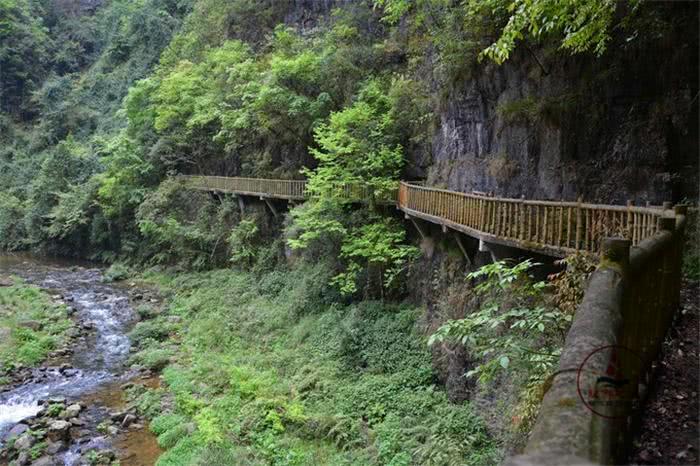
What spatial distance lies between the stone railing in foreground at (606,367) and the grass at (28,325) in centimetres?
1807

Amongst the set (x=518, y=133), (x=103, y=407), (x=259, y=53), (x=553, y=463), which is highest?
(x=259, y=53)

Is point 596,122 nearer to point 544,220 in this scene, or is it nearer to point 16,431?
point 544,220

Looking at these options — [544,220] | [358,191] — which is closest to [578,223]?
[544,220]

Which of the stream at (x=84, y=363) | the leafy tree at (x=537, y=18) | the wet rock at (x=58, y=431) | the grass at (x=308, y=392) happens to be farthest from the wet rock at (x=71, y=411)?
the leafy tree at (x=537, y=18)

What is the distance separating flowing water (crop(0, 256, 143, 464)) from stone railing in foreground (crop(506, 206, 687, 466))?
40.1 ft

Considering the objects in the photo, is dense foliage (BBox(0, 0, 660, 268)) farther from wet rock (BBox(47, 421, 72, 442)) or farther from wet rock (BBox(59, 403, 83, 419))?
wet rock (BBox(47, 421, 72, 442))

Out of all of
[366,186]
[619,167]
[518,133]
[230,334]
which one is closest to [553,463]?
[619,167]

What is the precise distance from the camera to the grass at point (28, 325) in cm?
1702

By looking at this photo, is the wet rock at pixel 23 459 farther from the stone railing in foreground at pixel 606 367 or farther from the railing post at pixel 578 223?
the stone railing in foreground at pixel 606 367

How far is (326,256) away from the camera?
17.9 m

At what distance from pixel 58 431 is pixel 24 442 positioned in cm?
71

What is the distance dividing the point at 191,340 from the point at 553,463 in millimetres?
18518

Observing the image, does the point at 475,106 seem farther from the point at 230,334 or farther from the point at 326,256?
the point at 230,334

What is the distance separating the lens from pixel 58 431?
12.1m
